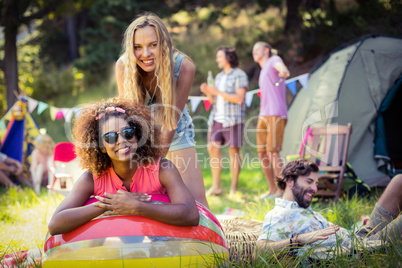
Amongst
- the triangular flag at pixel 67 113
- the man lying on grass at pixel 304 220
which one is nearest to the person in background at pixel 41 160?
the triangular flag at pixel 67 113

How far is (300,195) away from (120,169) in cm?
136

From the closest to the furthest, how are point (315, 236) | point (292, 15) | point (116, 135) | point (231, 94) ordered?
1. point (116, 135)
2. point (315, 236)
3. point (231, 94)
4. point (292, 15)

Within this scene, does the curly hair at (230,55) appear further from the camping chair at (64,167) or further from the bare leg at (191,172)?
the bare leg at (191,172)

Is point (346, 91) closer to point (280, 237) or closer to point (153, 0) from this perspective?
point (280, 237)

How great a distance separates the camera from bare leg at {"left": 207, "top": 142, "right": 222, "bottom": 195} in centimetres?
552

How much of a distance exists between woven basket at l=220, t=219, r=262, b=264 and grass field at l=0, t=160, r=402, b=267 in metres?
0.20

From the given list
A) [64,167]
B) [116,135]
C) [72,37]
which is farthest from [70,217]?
[72,37]

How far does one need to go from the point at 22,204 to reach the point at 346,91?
4.55 m

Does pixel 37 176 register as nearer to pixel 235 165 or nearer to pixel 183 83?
pixel 235 165

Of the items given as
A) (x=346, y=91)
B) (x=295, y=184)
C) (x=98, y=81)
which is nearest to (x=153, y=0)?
(x=98, y=81)

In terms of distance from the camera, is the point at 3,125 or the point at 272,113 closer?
the point at 272,113

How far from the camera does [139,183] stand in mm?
2350

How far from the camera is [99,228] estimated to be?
6.86ft

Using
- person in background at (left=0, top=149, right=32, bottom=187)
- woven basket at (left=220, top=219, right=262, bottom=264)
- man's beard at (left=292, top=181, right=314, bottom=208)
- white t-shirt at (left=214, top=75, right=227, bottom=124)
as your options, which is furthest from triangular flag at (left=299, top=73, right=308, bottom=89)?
person in background at (left=0, top=149, right=32, bottom=187)
